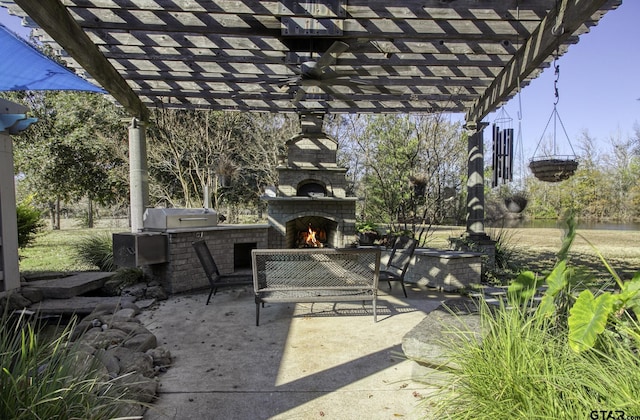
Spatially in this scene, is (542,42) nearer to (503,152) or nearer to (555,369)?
(503,152)

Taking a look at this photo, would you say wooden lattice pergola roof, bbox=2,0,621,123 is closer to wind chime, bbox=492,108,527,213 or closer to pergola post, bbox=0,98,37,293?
wind chime, bbox=492,108,527,213

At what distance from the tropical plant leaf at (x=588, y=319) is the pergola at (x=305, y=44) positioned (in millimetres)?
2866

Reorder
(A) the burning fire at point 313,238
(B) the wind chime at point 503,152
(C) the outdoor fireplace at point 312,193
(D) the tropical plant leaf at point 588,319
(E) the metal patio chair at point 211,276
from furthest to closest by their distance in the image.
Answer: (A) the burning fire at point 313,238 → (C) the outdoor fireplace at point 312,193 → (B) the wind chime at point 503,152 → (E) the metal patio chair at point 211,276 → (D) the tropical plant leaf at point 588,319

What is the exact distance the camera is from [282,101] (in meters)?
6.93

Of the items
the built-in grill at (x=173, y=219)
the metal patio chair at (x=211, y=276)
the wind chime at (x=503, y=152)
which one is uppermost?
the wind chime at (x=503, y=152)

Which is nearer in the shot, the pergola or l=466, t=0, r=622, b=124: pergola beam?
l=466, t=0, r=622, b=124: pergola beam

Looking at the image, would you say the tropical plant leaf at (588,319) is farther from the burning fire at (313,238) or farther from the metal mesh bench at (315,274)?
the burning fire at (313,238)

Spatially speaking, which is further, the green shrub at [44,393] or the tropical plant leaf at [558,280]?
the tropical plant leaf at [558,280]

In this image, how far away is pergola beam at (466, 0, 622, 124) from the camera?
10.9ft

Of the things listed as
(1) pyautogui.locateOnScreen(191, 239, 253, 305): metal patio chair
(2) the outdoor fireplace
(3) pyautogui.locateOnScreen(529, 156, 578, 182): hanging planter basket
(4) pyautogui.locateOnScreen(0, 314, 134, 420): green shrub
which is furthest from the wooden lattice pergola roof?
(4) pyautogui.locateOnScreen(0, 314, 134, 420): green shrub

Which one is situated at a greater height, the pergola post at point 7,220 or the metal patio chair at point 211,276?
the pergola post at point 7,220

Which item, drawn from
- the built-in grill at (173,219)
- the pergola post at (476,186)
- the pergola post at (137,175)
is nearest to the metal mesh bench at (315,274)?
the built-in grill at (173,219)

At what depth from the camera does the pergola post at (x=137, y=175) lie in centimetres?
597

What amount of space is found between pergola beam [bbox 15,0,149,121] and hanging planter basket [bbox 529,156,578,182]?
5.80m
